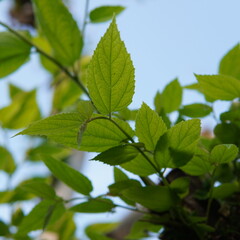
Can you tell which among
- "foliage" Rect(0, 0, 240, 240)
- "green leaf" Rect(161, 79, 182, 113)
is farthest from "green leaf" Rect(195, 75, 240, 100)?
"green leaf" Rect(161, 79, 182, 113)

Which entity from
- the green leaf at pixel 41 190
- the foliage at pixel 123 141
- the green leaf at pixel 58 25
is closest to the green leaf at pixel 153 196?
the foliage at pixel 123 141

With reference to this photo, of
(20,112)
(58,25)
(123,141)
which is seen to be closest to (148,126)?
(123,141)

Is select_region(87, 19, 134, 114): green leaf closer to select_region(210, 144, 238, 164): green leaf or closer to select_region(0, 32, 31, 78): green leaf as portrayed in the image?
select_region(210, 144, 238, 164): green leaf

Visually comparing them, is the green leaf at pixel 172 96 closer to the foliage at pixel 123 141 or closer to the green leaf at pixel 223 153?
the foliage at pixel 123 141

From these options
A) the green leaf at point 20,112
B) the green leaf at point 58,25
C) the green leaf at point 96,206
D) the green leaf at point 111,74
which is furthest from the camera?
the green leaf at point 20,112

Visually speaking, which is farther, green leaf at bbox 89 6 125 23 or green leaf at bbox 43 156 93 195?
green leaf at bbox 89 6 125 23

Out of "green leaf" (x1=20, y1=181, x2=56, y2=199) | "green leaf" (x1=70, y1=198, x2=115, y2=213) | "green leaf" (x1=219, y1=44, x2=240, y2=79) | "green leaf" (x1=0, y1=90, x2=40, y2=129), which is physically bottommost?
"green leaf" (x1=70, y1=198, x2=115, y2=213)
